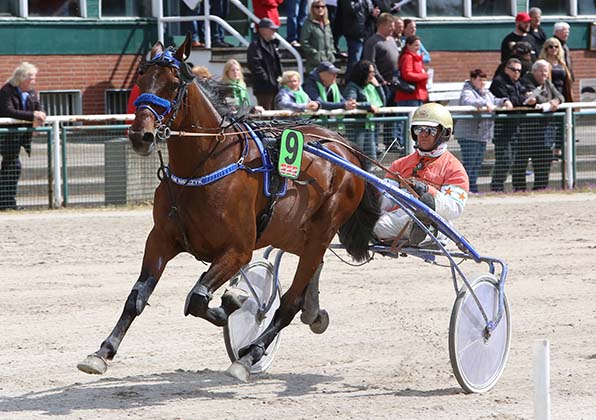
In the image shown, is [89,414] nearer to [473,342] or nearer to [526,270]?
[473,342]

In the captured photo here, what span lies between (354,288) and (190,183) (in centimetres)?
391

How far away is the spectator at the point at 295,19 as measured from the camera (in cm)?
1764

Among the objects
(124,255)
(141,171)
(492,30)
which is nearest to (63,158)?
(141,171)

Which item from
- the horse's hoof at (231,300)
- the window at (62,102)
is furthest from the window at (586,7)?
the horse's hoof at (231,300)

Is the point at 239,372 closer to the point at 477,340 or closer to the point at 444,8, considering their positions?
the point at 477,340

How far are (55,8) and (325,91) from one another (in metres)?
4.76

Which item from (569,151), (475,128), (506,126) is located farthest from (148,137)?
(569,151)

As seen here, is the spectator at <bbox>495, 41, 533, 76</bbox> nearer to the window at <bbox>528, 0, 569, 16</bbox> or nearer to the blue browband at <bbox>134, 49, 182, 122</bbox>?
the window at <bbox>528, 0, 569, 16</bbox>

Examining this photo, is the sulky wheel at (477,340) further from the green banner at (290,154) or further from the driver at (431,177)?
the green banner at (290,154)

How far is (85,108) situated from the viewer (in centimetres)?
1780

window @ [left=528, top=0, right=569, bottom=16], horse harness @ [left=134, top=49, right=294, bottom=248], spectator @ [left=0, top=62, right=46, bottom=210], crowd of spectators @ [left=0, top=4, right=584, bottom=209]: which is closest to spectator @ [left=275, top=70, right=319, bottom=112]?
crowd of spectators @ [left=0, top=4, right=584, bottom=209]

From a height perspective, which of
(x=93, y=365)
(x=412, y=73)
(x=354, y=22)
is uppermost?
(x=354, y=22)

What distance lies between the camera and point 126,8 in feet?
59.6

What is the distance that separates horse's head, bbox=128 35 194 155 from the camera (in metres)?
6.38
